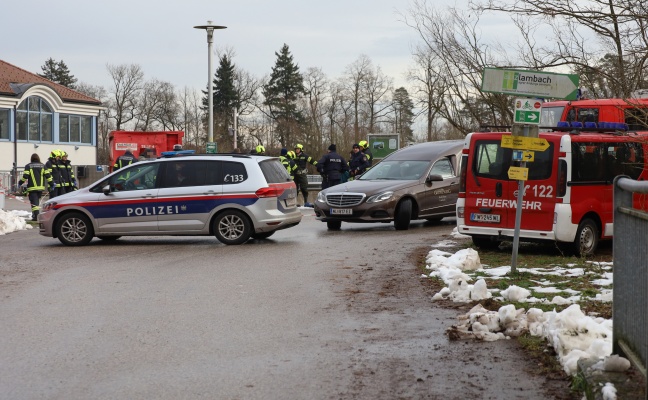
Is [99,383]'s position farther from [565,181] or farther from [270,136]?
[270,136]

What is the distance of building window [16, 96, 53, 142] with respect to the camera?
5347 cm

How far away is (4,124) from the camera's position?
52.0m

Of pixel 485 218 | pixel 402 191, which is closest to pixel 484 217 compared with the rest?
pixel 485 218

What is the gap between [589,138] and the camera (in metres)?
14.7

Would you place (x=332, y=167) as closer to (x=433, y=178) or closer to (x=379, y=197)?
(x=433, y=178)

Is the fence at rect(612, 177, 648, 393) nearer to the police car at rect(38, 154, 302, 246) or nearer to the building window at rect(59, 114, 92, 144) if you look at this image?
the police car at rect(38, 154, 302, 246)

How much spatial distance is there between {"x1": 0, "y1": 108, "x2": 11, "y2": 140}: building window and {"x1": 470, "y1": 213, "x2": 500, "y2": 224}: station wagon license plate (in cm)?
4163

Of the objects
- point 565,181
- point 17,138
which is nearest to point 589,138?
point 565,181

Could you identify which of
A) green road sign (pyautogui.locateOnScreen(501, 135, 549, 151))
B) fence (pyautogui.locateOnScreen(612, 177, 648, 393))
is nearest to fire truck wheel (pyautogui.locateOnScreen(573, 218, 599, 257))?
green road sign (pyautogui.locateOnScreen(501, 135, 549, 151))

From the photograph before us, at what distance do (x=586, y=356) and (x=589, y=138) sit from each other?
29.4 ft

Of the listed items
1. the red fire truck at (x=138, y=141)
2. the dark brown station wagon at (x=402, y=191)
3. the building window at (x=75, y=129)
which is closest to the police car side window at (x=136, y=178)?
the dark brown station wagon at (x=402, y=191)

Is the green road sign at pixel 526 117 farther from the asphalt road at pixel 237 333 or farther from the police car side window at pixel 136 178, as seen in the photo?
the police car side window at pixel 136 178

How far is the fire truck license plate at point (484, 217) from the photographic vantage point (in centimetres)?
1511

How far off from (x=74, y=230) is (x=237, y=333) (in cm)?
996
